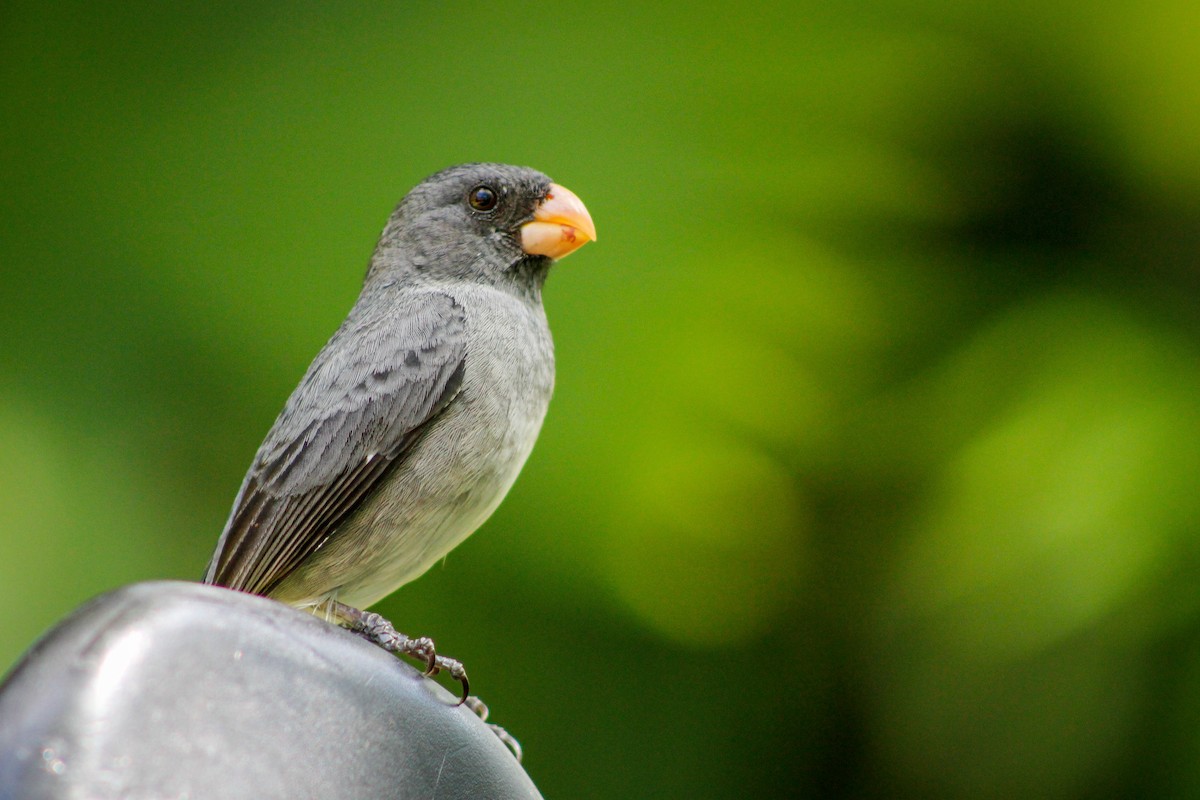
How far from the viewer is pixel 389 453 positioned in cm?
195

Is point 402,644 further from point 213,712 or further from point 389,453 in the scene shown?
point 213,712

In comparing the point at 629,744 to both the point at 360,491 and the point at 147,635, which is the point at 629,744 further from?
the point at 147,635

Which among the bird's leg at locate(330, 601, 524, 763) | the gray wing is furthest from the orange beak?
the bird's leg at locate(330, 601, 524, 763)

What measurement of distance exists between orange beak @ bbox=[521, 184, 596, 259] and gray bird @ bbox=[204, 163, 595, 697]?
32mm

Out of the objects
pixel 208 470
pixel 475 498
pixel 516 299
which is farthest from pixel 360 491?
pixel 208 470

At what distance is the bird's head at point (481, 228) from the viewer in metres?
2.39

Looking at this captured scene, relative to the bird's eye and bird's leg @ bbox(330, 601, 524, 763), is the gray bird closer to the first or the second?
bird's leg @ bbox(330, 601, 524, 763)

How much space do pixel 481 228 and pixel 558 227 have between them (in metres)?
0.19

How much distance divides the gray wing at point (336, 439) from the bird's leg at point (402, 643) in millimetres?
147

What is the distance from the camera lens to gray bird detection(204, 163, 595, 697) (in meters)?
1.89

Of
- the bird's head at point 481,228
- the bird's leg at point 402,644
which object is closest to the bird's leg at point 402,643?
the bird's leg at point 402,644

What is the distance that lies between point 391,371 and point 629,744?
915 mm

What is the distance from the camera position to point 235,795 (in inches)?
36.0

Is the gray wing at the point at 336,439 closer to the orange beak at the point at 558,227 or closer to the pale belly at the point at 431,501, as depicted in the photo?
the pale belly at the point at 431,501
